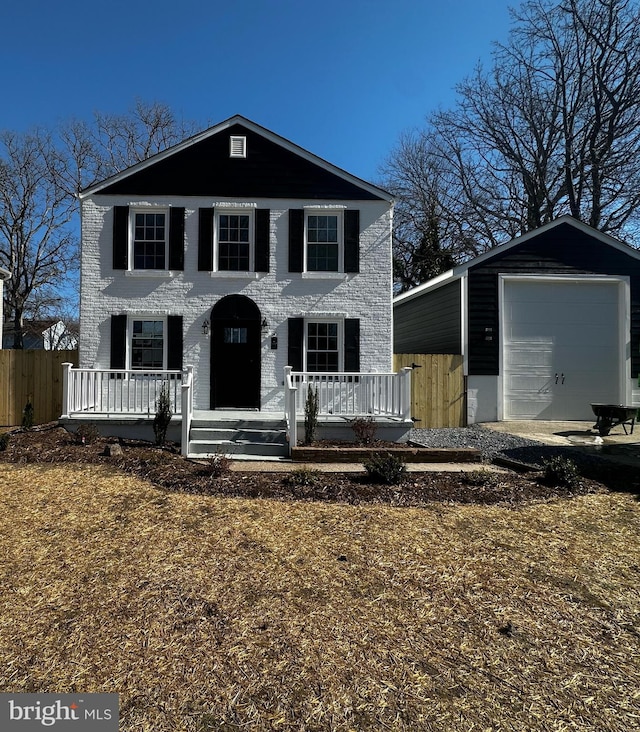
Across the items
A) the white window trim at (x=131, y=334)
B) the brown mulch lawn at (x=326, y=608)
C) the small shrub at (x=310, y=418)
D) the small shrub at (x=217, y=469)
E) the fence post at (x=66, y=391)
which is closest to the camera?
the brown mulch lawn at (x=326, y=608)

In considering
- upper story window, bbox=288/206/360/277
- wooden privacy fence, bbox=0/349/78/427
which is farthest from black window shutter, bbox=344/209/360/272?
wooden privacy fence, bbox=0/349/78/427

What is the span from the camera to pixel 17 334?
91.5ft

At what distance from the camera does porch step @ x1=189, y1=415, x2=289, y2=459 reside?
26.9 ft

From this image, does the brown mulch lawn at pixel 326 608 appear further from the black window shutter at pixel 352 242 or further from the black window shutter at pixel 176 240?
the black window shutter at pixel 352 242

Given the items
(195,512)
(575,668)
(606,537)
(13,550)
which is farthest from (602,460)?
(13,550)

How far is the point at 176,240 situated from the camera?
11.3 meters

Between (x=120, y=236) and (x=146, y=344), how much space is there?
2646 millimetres

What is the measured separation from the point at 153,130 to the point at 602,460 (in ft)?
97.7

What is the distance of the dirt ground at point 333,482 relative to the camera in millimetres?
5680

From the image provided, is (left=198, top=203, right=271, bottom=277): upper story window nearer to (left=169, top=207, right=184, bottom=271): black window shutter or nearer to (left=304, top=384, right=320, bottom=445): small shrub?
(left=169, top=207, right=184, bottom=271): black window shutter

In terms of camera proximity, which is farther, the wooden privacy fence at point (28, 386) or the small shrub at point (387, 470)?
the wooden privacy fence at point (28, 386)

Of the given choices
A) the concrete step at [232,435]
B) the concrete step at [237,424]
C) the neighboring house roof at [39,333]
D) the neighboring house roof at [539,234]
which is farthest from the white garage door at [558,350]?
the neighboring house roof at [39,333]

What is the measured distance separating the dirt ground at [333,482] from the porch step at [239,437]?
76cm

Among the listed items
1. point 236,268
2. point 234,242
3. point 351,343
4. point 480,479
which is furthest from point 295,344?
point 480,479
